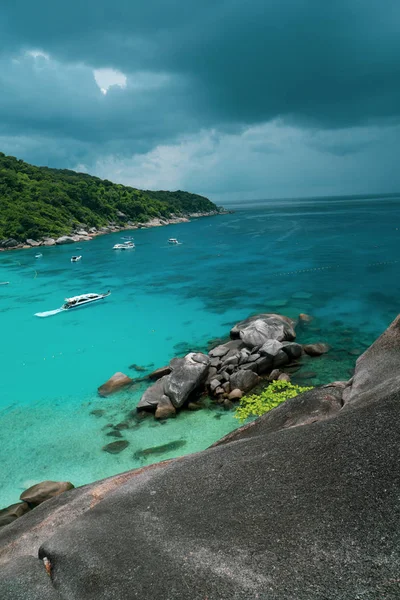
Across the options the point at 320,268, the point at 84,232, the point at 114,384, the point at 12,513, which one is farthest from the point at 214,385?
the point at 84,232

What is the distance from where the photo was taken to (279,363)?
24500mm

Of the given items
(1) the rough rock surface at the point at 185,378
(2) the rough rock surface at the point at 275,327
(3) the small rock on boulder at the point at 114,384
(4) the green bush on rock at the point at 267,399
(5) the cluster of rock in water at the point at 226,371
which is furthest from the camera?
(2) the rough rock surface at the point at 275,327

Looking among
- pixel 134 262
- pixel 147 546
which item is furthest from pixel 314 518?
pixel 134 262

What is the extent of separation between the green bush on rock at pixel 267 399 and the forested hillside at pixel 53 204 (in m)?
100

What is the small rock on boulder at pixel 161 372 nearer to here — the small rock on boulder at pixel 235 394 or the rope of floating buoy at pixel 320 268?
the small rock on boulder at pixel 235 394

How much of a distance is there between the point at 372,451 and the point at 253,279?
49.0m

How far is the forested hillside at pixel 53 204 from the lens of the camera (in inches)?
4209

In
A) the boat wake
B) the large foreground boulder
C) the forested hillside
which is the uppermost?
the forested hillside

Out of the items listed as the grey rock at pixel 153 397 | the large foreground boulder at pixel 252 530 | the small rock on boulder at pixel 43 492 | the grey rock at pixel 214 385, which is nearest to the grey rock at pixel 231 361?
the grey rock at pixel 214 385

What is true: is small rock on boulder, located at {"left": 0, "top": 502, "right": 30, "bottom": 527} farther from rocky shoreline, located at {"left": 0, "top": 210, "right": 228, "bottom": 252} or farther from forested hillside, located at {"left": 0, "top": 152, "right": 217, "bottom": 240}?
forested hillside, located at {"left": 0, "top": 152, "right": 217, "bottom": 240}

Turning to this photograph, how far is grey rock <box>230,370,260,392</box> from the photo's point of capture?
72.2 feet

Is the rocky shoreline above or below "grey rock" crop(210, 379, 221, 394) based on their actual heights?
above

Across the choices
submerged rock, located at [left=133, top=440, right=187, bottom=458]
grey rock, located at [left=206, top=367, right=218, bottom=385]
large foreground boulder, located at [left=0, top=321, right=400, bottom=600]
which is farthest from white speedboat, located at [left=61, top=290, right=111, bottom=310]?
large foreground boulder, located at [left=0, top=321, right=400, bottom=600]

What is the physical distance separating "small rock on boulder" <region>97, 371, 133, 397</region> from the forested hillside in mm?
91986
